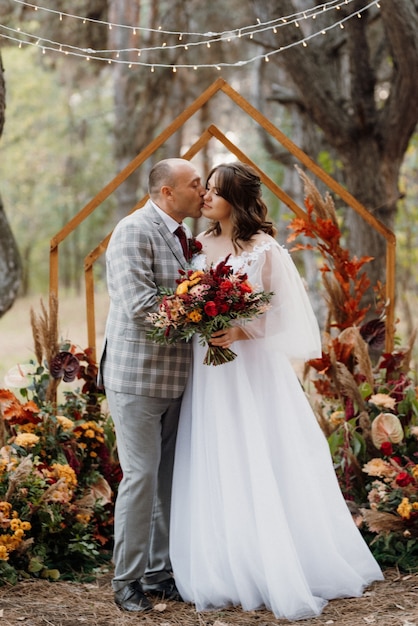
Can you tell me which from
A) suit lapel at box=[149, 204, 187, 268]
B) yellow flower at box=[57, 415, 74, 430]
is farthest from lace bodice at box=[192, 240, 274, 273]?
yellow flower at box=[57, 415, 74, 430]

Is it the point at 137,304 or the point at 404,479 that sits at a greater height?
the point at 137,304

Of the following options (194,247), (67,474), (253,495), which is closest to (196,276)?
(194,247)

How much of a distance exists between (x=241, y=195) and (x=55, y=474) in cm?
169

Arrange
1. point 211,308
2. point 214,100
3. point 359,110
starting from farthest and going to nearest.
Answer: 1. point 214,100
2. point 359,110
3. point 211,308

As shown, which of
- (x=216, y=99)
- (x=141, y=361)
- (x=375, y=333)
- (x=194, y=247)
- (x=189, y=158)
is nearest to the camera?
(x=141, y=361)

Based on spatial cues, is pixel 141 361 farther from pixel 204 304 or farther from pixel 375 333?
pixel 375 333

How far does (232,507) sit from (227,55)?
11.1 metres

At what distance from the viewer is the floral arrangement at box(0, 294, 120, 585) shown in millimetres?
3994

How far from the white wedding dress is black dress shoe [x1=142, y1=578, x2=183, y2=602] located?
0.08 meters

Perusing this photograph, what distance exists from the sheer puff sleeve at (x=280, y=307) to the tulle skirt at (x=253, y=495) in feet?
0.24

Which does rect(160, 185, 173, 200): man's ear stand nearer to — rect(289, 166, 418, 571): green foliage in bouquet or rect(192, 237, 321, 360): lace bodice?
rect(192, 237, 321, 360): lace bodice

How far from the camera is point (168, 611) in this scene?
371 centimetres

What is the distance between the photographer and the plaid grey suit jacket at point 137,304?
3578 mm

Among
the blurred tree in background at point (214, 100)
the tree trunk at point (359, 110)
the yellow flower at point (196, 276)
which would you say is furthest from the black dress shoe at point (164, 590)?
the tree trunk at point (359, 110)
